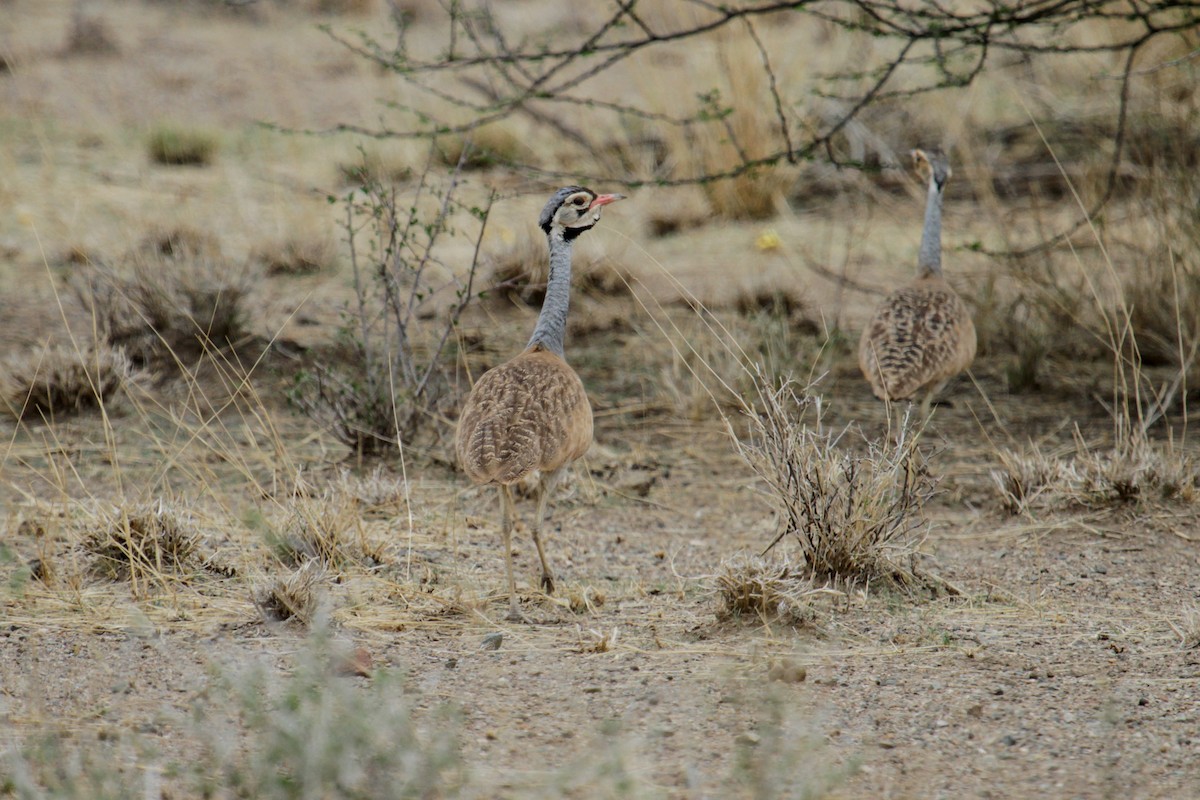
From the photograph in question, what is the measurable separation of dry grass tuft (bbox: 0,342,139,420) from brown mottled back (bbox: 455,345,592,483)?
267cm

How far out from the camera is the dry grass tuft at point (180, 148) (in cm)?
1149

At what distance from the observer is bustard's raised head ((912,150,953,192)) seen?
6508mm

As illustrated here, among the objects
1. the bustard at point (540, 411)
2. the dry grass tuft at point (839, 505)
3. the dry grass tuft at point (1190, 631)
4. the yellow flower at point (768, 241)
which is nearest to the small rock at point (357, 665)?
the bustard at point (540, 411)

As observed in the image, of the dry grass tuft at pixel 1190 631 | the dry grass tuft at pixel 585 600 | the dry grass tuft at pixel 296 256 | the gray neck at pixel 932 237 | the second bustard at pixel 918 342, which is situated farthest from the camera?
the dry grass tuft at pixel 296 256

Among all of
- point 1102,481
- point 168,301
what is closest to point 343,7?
point 168,301

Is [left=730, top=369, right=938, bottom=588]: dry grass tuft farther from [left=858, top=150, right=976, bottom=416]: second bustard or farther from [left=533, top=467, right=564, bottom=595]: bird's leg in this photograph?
[left=858, top=150, right=976, bottom=416]: second bustard

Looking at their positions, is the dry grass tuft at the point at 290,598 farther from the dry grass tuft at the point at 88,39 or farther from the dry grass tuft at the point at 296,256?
the dry grass tuft at the point at 88,39

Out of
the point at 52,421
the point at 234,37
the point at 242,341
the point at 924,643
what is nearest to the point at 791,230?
the point at 242,341

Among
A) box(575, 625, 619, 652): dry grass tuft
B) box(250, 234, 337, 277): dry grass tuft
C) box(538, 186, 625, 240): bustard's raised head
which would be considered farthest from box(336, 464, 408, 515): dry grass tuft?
box(250, 234, 337, 277): dry grass tuft

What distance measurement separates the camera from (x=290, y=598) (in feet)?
13.4

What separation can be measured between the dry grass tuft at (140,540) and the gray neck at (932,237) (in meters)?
3.62

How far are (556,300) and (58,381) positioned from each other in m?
2.94

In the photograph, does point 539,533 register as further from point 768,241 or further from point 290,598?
point 768,241

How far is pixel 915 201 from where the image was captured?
9844 millimetres
